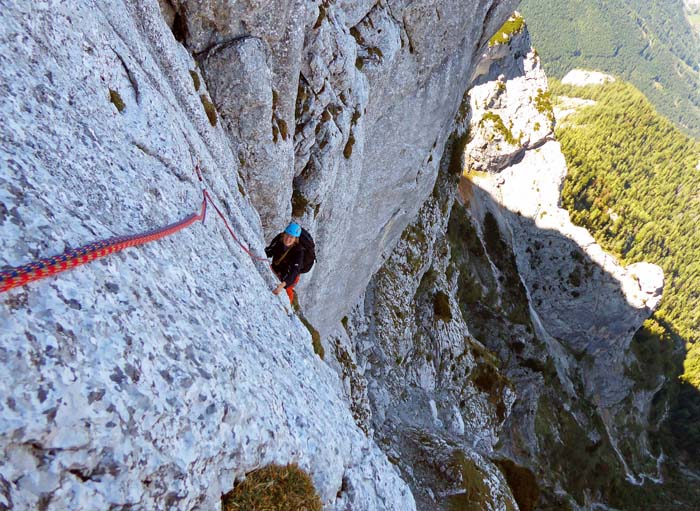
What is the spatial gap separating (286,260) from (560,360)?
348 feet

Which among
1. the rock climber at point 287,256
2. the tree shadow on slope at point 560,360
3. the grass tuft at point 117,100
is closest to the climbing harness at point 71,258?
the grass tuft at point 117,100

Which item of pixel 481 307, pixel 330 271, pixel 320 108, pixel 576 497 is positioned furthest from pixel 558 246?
pixel 320 108

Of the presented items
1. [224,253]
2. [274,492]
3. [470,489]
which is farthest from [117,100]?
[470,489]

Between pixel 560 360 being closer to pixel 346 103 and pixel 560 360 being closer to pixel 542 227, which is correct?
pixel 542 227

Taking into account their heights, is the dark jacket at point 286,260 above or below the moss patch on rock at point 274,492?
above

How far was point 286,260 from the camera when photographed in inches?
652

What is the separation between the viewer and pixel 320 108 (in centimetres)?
2328

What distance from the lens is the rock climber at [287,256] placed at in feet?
52.0

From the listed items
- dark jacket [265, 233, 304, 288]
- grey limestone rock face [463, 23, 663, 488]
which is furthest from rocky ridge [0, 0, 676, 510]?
grey limestone rock face [463, 23, 663, 488]

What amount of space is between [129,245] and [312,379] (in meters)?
6.56

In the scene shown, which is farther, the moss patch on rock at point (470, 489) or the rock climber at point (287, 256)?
the moss patch on rock at point (470, 489)

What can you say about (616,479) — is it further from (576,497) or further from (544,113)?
(544,113)

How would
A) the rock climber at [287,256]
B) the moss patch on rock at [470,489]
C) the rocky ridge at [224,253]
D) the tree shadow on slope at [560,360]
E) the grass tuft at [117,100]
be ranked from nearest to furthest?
the rocky ridge at [224,253], the grass tuft at [117,100], the rock climber at [287,256], the moss patch on rock at [470,489], the tree shadow on slope at [560,360]

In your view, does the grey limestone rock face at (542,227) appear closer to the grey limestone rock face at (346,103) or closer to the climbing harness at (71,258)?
the grey limestone rock face at (346,103)
